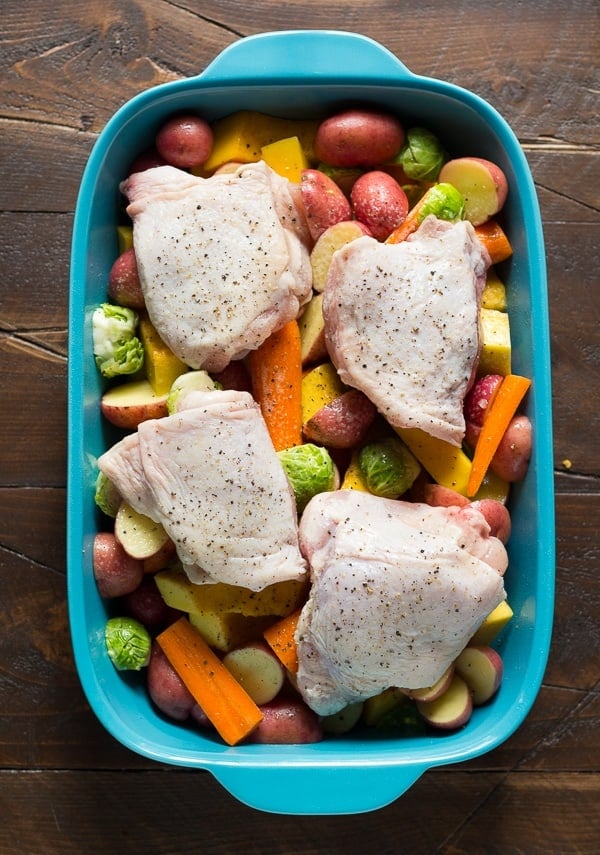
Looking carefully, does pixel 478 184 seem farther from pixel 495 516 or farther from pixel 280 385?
pixel 495 516

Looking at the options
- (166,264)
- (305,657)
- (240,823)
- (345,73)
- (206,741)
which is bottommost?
(240,823)

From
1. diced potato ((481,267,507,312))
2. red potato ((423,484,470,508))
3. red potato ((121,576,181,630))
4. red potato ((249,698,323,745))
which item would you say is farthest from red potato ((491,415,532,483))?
red potato ((121,576,181,630))

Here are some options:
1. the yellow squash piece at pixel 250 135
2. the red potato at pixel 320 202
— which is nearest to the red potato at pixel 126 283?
the yellow squash piece at pixel 250 135

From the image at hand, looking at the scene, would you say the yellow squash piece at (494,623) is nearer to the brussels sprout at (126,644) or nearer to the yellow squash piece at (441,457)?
the yellow squash piece at (441,457)

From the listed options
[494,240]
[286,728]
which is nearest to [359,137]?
[494,240]

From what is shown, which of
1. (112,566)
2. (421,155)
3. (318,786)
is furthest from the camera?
(421,155)

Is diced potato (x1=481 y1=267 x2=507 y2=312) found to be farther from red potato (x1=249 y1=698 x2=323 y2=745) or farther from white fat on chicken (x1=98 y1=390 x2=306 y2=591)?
red potato (x1=249 y1=698 x2=323 y2=745)

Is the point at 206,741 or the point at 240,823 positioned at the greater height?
the point at 206,741

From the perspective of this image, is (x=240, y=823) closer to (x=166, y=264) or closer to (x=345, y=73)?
(x=166, y=264)

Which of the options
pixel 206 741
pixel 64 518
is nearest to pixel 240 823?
pixel 206 741
